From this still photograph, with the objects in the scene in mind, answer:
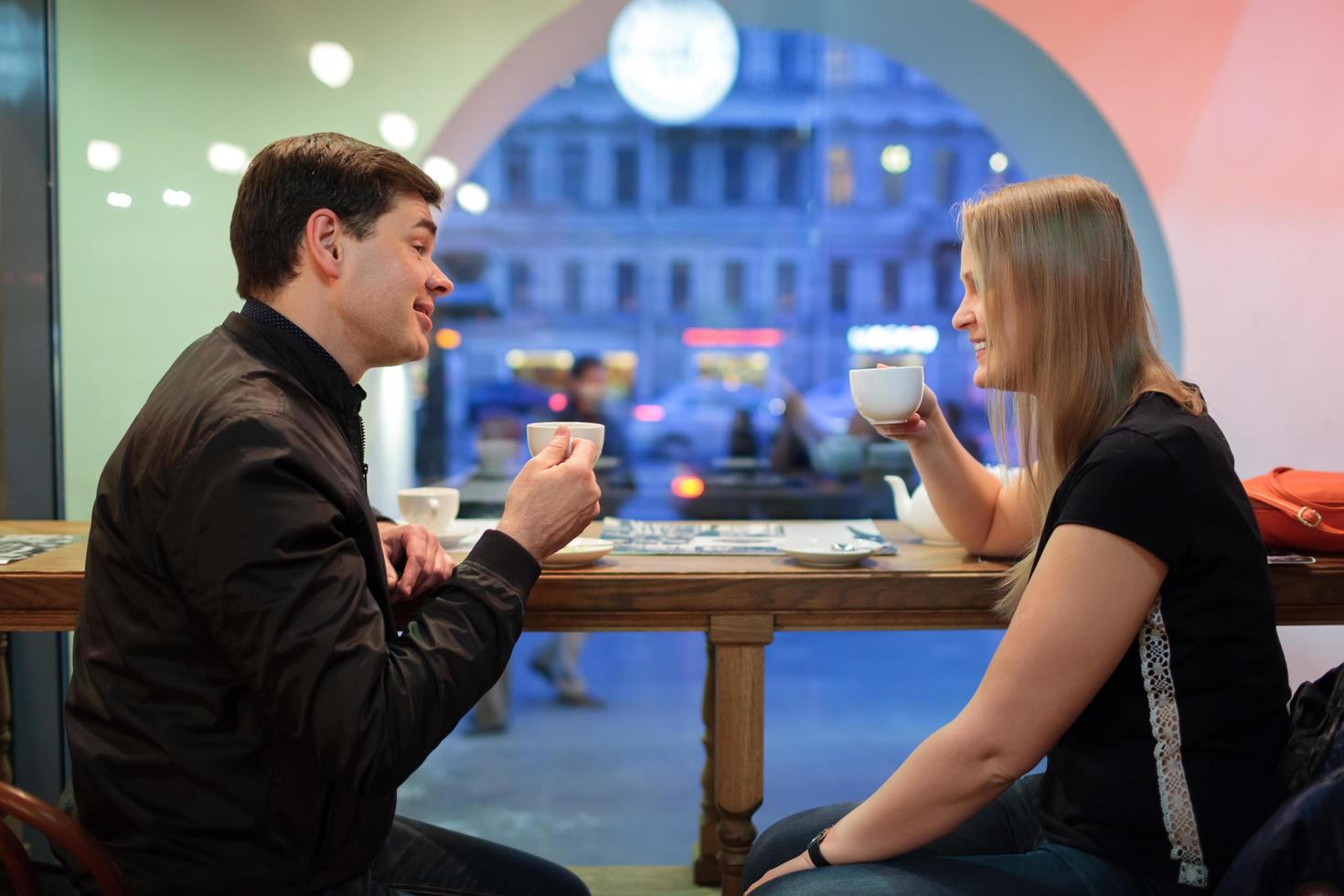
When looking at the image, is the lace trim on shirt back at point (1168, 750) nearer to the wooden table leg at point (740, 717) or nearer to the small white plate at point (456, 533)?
the wooden table leg at point (740, 717)

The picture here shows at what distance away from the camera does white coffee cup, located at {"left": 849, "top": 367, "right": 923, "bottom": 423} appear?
1.56 m

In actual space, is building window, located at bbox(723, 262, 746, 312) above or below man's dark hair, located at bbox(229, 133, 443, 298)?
above

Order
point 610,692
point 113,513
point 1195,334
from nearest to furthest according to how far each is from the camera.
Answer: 1. point 113,513
2. point 1195,334
3. point 610,692

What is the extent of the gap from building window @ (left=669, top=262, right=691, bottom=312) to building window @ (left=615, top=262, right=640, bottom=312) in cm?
56

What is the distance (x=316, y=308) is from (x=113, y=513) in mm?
297

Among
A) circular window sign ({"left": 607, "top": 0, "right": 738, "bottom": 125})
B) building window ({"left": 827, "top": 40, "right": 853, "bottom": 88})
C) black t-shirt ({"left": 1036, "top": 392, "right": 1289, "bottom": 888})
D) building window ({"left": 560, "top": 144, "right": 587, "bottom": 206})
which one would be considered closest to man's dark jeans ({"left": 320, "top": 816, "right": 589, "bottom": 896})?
black t-shirt ({"left": 1036, "top": 392, "right": 1289, "bottom": 888})

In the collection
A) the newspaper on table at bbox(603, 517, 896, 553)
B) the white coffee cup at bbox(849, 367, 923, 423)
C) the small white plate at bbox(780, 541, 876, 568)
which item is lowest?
the newspaper on table at bbox(603, 517, 896, 553)

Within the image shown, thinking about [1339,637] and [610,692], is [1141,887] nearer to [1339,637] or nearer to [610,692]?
[1339,637]

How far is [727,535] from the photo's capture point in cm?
189

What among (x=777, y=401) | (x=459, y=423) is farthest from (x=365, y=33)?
(x=459, y=423)

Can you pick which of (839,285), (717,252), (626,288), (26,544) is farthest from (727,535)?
(626,288)

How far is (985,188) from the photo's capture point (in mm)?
1457

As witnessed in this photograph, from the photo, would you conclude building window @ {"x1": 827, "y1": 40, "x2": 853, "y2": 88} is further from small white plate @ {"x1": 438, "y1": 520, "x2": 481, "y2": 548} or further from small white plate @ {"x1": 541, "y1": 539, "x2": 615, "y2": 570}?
small white plate @ {"x1": 541, "y1": 539, "x2": 615, "y2": 570}

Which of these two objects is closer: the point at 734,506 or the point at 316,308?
the point at 316,308
